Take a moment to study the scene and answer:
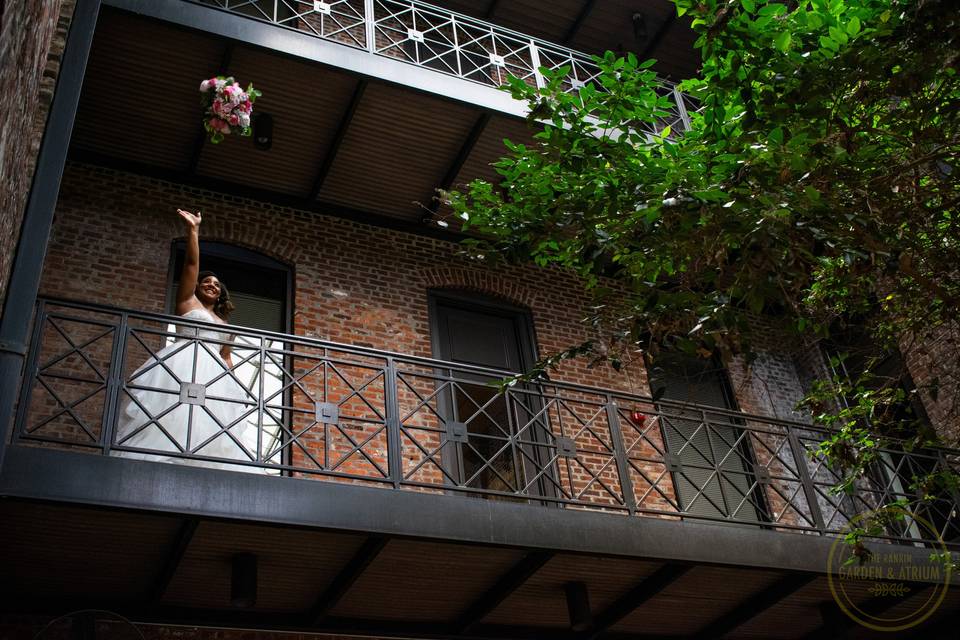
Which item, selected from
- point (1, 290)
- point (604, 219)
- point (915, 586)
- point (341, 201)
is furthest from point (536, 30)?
point (1, 290)

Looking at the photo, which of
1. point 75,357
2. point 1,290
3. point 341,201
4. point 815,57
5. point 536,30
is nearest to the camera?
point 1,290

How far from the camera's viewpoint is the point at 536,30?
11375mm

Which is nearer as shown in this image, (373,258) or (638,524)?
(638,524)

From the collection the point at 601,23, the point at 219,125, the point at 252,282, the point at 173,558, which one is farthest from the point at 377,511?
the point at 601,23

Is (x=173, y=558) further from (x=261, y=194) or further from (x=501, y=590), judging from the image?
(x=261, y=194)

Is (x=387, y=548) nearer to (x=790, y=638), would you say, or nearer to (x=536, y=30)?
(x=790, y=638)

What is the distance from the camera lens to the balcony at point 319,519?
5.39 m

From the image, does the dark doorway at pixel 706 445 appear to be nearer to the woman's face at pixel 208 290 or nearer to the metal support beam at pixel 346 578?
the metal support beam at pixel 346 578

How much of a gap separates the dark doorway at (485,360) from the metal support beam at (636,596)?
1479mm

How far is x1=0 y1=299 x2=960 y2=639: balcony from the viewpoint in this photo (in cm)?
539

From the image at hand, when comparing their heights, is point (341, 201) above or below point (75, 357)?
above

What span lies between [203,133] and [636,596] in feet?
17.6

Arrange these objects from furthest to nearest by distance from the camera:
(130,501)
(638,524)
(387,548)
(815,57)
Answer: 1. (638,524)
2. (387,548)
3. (130,501)
4. (815,57)

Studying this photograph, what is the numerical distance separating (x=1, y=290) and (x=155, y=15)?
3.81 meters
